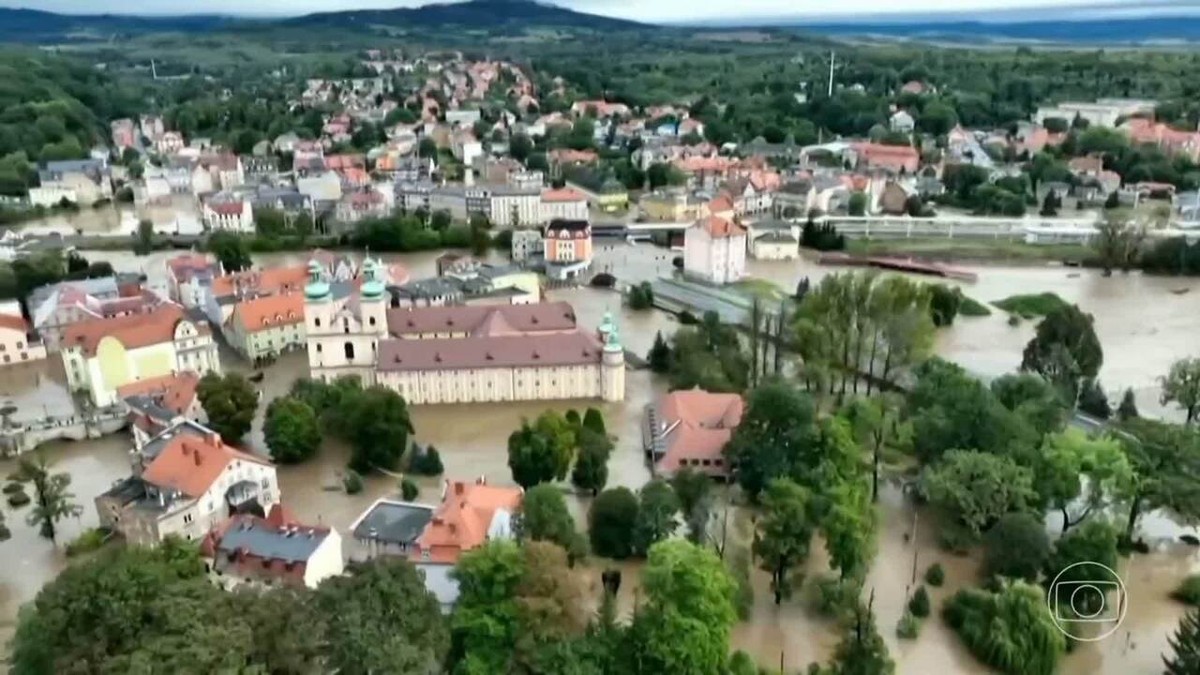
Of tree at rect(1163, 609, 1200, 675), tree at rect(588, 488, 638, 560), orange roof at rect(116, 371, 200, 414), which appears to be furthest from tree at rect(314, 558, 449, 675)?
orange roof at rect(116, 371, 200, 414)

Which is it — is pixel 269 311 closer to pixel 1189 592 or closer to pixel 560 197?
pixel 560 197

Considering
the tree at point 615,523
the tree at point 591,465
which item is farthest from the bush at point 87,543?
the tree at point 615,523

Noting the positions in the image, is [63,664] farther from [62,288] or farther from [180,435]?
[62,288]

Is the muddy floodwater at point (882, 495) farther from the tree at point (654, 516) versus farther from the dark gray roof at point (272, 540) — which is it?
the dark gray roof at point (272, 540)

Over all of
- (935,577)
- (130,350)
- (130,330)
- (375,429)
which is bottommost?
(935,577)

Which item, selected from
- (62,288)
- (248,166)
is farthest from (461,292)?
(248,166)

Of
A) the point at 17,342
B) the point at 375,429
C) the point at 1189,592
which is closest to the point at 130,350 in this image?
the point at 17,342

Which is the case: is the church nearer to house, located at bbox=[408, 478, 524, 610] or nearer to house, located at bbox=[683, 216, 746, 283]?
house, located at bbox=[408, 478, 524, 610]
